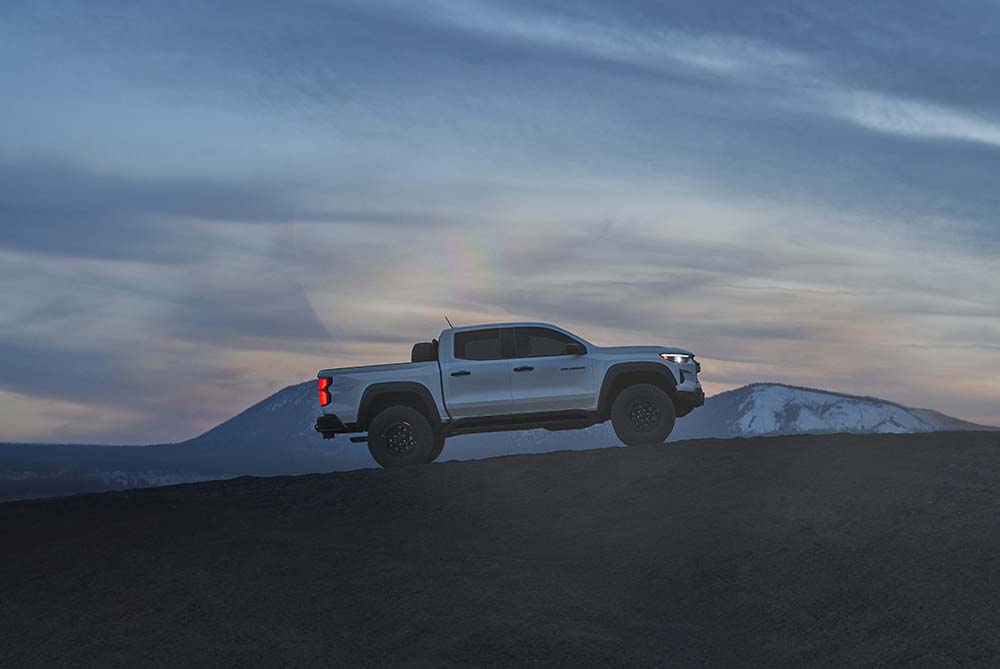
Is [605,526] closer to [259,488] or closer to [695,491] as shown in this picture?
[695,491]

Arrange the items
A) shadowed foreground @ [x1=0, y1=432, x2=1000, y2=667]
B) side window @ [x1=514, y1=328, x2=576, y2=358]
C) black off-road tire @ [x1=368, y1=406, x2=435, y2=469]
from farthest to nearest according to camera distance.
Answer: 1. side window @ [x1=514, y1=328, x2=576, y2=358]
2. black off-road tire @ [x1=368, y1=406, x2=435, y2=469]
3. shadowed foreground @ [x1=0, y1=432, x2=1000, y2=667]

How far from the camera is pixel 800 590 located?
11406 millimetres

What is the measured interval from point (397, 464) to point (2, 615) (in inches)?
288

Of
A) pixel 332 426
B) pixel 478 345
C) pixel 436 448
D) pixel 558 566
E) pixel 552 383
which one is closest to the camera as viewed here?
pixel 558 566

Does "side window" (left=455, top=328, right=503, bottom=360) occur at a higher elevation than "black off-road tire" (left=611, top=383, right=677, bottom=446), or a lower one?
higher

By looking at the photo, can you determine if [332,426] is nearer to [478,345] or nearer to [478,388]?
[478,388]

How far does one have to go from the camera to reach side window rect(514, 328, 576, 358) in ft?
59.1

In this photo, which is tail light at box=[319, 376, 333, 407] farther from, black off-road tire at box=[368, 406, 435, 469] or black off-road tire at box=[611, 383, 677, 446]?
black off-road tire at box=[611, 383, 677, 446]

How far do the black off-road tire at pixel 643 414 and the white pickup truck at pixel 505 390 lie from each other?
0.02 m

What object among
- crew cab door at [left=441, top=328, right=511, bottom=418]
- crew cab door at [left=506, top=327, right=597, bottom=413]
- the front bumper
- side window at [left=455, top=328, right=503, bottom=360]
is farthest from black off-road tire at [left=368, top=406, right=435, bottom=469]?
the front bumper

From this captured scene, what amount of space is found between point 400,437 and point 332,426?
1234mm

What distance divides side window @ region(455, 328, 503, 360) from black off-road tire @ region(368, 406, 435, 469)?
1.36 metres

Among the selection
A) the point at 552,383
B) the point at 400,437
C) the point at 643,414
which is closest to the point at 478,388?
the point at 552,383

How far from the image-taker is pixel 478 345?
18016 millimetres
